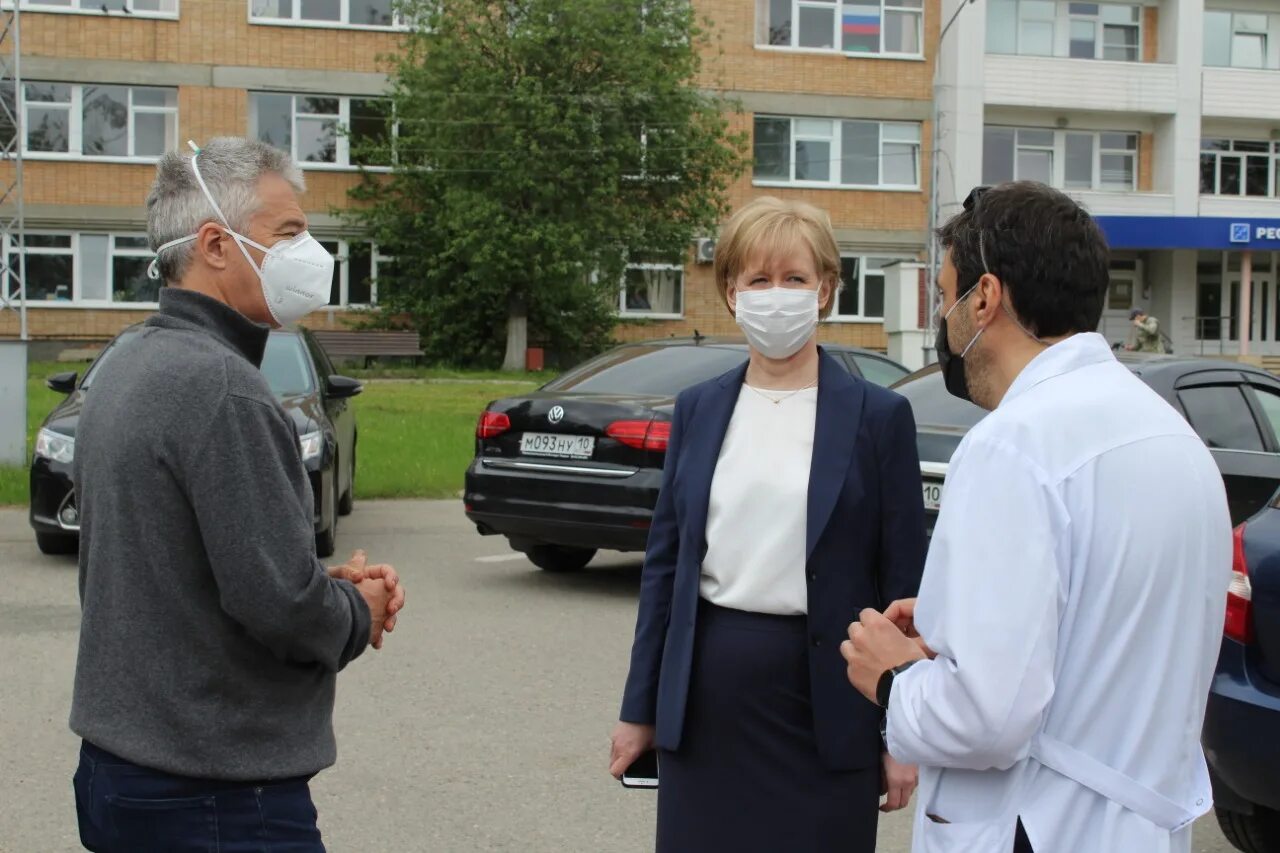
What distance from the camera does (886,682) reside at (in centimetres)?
221

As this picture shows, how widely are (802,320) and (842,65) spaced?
125 ft

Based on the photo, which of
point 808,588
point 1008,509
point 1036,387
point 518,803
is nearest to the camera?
point 1008,509

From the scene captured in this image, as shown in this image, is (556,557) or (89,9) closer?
(556,557)

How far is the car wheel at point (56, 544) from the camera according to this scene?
10.4 meters

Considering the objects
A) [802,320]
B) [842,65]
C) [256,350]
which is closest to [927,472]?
[802,320]

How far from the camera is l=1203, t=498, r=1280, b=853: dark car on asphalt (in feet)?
13.5

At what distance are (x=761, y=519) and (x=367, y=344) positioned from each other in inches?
1280

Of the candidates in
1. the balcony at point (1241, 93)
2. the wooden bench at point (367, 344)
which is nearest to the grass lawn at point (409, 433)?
the wooden bench at point (367, 344)

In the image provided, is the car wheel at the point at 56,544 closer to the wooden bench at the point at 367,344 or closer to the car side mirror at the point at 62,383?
the car side mirror at the point at 62,383

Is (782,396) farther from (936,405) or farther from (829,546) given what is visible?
(936,405)

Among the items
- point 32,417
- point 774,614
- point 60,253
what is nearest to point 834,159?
point 60,253

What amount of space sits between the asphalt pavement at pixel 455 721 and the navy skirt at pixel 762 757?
1164 mm

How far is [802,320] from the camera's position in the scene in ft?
10.7

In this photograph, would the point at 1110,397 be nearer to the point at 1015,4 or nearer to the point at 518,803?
the point at 518,803
